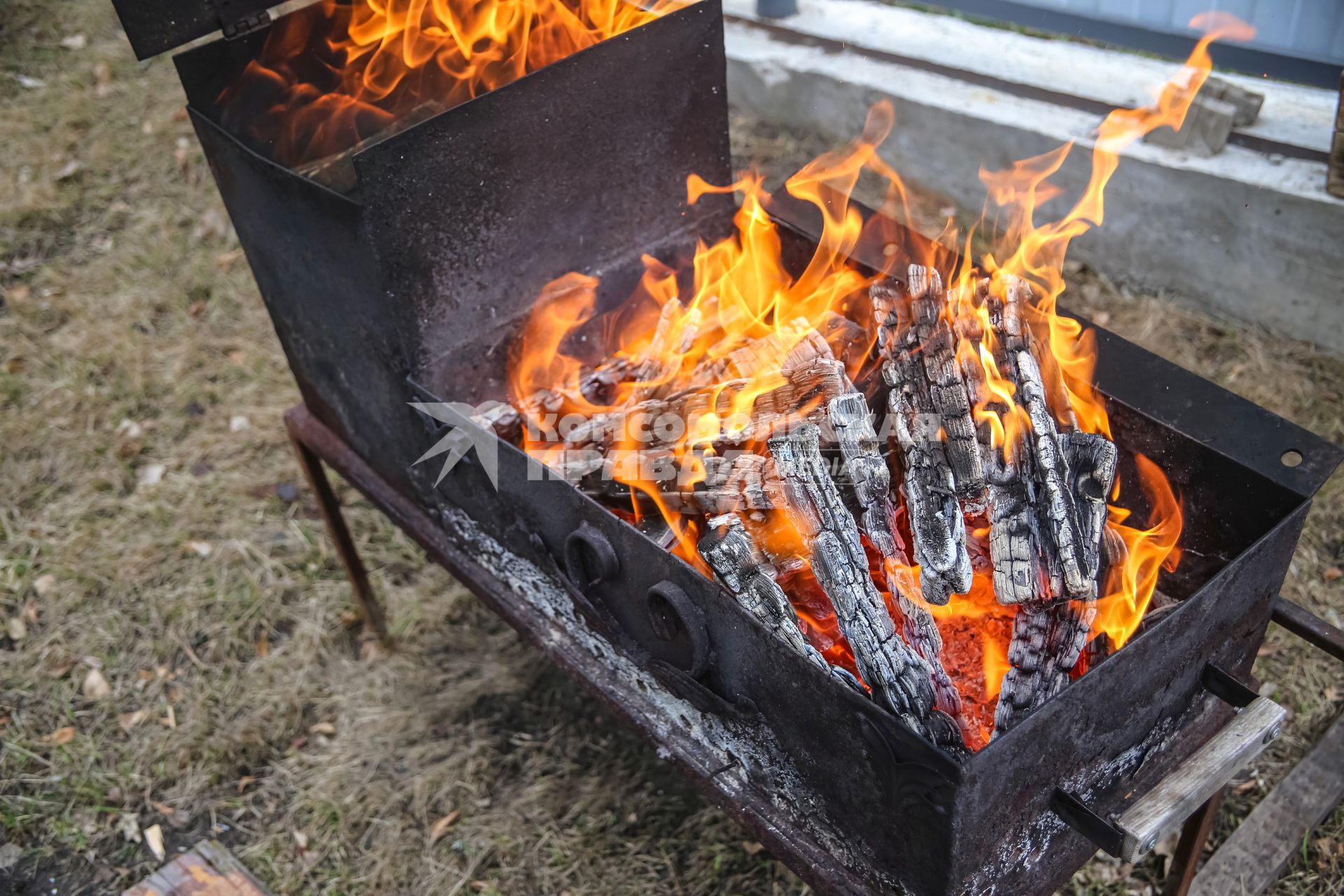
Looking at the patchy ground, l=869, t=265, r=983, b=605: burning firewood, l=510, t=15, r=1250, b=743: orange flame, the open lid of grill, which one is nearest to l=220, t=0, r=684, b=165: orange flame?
the open lid of grill

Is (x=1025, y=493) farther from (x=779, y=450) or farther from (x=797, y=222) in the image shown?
(x=797, y=222)

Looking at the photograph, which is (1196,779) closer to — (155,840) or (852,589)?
(852,589)

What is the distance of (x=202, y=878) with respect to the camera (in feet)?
8.58

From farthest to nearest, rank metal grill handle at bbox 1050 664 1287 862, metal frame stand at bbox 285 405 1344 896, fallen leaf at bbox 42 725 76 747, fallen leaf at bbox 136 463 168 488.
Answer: fallen leaf at bbox 136 463 168 488, fallen leaf at bbox 42 725 76 747, metal frame stand at bbox 285 405 1344 896, metal grill handle at bbox 1050 664 1287 862

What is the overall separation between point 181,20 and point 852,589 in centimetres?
190

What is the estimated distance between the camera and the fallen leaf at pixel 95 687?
10.9 feet

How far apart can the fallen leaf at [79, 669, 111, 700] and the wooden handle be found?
304 cm

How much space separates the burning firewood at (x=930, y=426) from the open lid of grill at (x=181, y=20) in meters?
1.58

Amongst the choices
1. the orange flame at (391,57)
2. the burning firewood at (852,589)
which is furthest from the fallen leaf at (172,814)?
the burning firewood at (852,589)

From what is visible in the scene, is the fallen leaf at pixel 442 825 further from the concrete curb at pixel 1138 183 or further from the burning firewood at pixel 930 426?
the concrete curb at pixel 1138 183

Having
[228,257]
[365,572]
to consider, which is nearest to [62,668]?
[365,572]

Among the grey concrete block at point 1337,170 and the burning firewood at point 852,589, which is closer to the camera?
the burning firewood at point 852,589

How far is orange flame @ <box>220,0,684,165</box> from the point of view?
8.40 feet

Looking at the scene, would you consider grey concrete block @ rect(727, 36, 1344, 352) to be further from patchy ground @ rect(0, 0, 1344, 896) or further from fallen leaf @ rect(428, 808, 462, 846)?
fallen leaf @ rect(428, 808, 462, 846)
